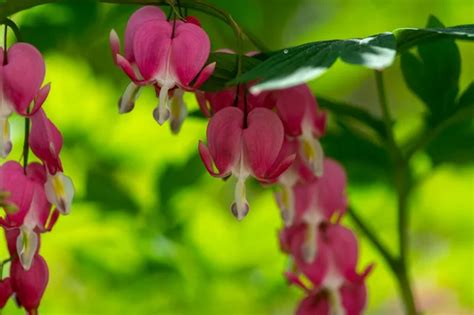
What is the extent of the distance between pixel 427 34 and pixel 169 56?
0.32 metres

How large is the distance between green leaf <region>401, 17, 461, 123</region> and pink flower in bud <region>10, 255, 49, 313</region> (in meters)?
0.63

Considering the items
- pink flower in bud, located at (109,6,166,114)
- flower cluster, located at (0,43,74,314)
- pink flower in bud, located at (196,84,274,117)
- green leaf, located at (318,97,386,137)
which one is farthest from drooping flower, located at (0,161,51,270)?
green leaf, located at (318,97,386,137)

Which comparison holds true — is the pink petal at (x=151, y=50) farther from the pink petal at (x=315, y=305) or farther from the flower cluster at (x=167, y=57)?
the pink petal at (x=315, y=305)

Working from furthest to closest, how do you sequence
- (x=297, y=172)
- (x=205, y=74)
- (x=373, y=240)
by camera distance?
(x=373, y=240) < (x=297, y=172) < (x=205, y=74)

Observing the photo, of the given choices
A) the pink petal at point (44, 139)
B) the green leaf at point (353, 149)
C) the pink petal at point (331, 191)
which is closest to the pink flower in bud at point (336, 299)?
the pink petal at point (331, 191)

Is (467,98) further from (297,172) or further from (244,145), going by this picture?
(244,145)

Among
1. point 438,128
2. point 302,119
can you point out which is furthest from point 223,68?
point 438,128

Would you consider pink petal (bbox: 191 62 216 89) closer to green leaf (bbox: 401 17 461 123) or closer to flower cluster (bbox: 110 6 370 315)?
flower cluster (bbox: 110 6 370 315)

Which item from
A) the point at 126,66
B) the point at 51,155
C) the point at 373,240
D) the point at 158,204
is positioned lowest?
the point at 158,204

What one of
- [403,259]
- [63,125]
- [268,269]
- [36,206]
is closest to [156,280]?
[268,269]

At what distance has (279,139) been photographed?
1.22 metres

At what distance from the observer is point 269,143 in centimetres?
121

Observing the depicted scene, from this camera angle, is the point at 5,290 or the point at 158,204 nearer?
the point at 5,290

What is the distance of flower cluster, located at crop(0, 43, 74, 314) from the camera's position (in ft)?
3.81
